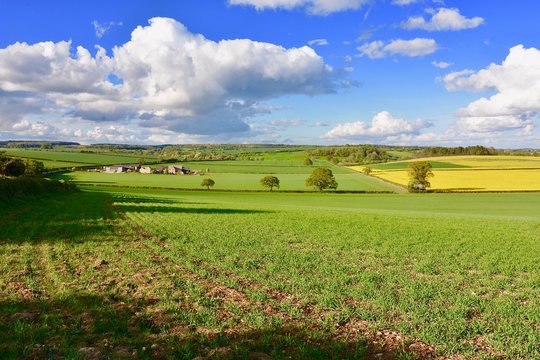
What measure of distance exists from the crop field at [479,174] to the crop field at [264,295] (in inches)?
2797

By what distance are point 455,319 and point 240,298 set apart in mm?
6170

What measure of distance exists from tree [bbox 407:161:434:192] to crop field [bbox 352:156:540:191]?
12.1ft

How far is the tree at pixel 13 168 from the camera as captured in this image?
223 ft

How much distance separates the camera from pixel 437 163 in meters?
133

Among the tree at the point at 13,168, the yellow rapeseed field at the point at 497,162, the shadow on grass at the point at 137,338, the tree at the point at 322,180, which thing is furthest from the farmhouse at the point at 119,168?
the shadow on grass at the point at 137,338

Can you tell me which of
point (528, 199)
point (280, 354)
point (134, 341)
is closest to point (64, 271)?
point (134, 341)

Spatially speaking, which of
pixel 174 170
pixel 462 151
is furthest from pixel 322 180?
pixel 462 151

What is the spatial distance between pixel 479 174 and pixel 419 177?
28901mm

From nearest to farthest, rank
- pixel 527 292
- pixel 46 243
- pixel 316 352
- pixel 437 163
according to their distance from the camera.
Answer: pixel 316 352 → pixel 527 292 → pixel 46 243 → pixel 437 163

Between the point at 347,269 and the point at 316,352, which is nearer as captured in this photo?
the point at 316,352

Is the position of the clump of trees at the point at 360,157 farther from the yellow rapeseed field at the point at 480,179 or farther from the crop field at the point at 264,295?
the crop field at the point at 264,295

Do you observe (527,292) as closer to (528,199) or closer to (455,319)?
(455,319)

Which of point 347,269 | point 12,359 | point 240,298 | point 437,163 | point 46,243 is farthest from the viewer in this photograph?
point 437,163

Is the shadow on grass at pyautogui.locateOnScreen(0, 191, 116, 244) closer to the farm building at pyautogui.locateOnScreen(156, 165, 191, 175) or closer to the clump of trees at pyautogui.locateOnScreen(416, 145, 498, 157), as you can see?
the farm building at pyautogui.locateOnScreen(156, 165, 191, 175)
